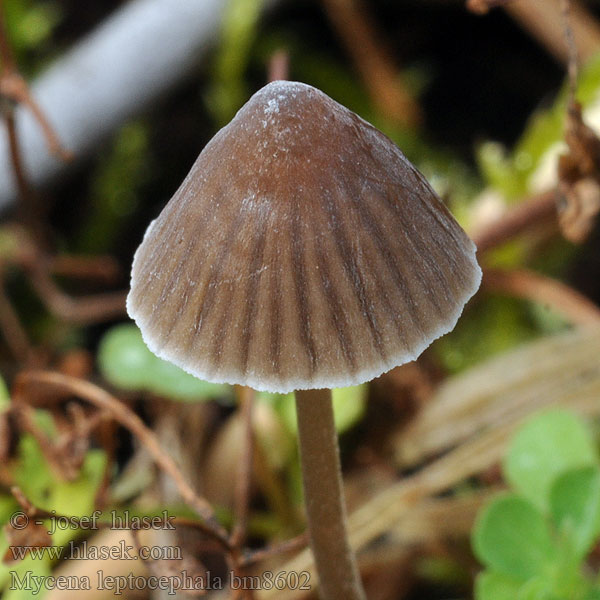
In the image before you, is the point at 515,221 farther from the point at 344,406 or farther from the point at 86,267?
the point at 86,267

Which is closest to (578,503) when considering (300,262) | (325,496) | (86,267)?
(325,496)

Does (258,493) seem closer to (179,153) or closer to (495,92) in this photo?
(179,153)

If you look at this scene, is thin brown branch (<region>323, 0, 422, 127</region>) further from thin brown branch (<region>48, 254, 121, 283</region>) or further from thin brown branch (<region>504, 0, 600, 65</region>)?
thin brown branch (<region>48, 254, 121, 283</region>)

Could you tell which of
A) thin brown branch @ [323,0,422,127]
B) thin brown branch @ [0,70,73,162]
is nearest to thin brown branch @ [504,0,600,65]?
thin brown branch @ [323,0,422,127]

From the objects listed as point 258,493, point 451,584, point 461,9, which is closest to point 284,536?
point 258,493

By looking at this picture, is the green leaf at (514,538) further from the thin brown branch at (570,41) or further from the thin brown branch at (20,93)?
the thin brown branch at (20,93)
